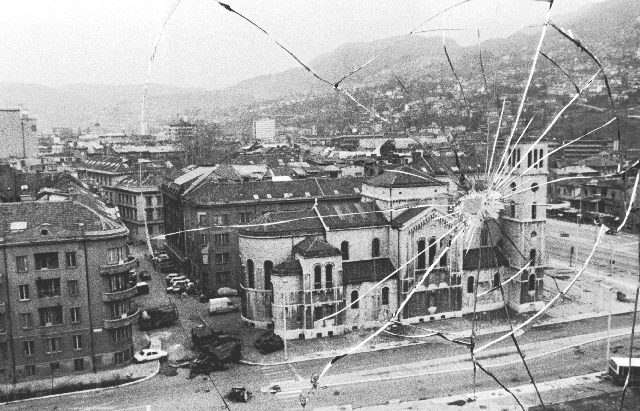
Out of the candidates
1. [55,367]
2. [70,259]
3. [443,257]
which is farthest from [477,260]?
[55,367]

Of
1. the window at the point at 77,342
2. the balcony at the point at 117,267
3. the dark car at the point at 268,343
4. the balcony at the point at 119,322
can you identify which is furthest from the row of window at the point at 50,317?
the dark car at the point at 268,343

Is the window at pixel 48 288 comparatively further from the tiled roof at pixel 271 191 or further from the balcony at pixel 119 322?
the tiled roof at pixel 271 191

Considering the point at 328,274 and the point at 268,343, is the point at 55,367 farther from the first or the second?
the point at 328,274

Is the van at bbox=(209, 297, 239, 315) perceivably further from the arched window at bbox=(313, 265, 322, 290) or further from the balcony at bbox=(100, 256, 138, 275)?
the balcony at bbox=(100, 256, 138, 275)

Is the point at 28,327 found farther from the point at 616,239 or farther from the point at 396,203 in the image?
the point at 616,239

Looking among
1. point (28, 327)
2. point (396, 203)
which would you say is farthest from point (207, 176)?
point (28, 327)

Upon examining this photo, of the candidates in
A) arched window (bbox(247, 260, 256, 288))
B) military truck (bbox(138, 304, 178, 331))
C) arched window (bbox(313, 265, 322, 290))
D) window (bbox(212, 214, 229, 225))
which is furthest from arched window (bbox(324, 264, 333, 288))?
window (bbox(212, 214, 229, 225))
